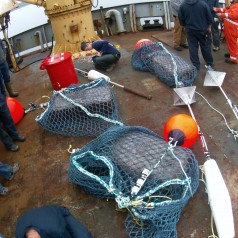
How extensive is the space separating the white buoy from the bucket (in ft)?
11.3

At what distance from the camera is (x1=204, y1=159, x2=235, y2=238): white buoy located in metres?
2.60

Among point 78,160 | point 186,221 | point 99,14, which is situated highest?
point 99,14

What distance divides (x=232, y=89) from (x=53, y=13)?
461cm

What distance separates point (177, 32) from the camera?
661cm

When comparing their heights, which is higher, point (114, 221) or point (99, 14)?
point (99, 14)

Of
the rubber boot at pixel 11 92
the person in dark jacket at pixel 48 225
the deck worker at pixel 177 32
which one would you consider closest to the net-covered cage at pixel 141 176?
the person in dark jacket at pixel 48 225

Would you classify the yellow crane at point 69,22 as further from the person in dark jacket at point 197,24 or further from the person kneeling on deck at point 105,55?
the person in dark jacket at point 197,24

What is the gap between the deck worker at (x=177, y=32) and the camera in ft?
21.2

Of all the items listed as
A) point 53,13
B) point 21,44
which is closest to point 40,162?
point 53,13

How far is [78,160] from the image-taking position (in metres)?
3.40

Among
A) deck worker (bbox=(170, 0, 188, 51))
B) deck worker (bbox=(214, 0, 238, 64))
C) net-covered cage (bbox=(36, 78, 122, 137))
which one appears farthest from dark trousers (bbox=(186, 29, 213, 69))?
net-covered cage (bbox=(36, 78, 122, 137))

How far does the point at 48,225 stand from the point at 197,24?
4.42 metres

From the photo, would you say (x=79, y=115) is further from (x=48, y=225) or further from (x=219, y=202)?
(x=219, y=202)

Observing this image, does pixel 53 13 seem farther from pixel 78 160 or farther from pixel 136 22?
pixel 78 160
